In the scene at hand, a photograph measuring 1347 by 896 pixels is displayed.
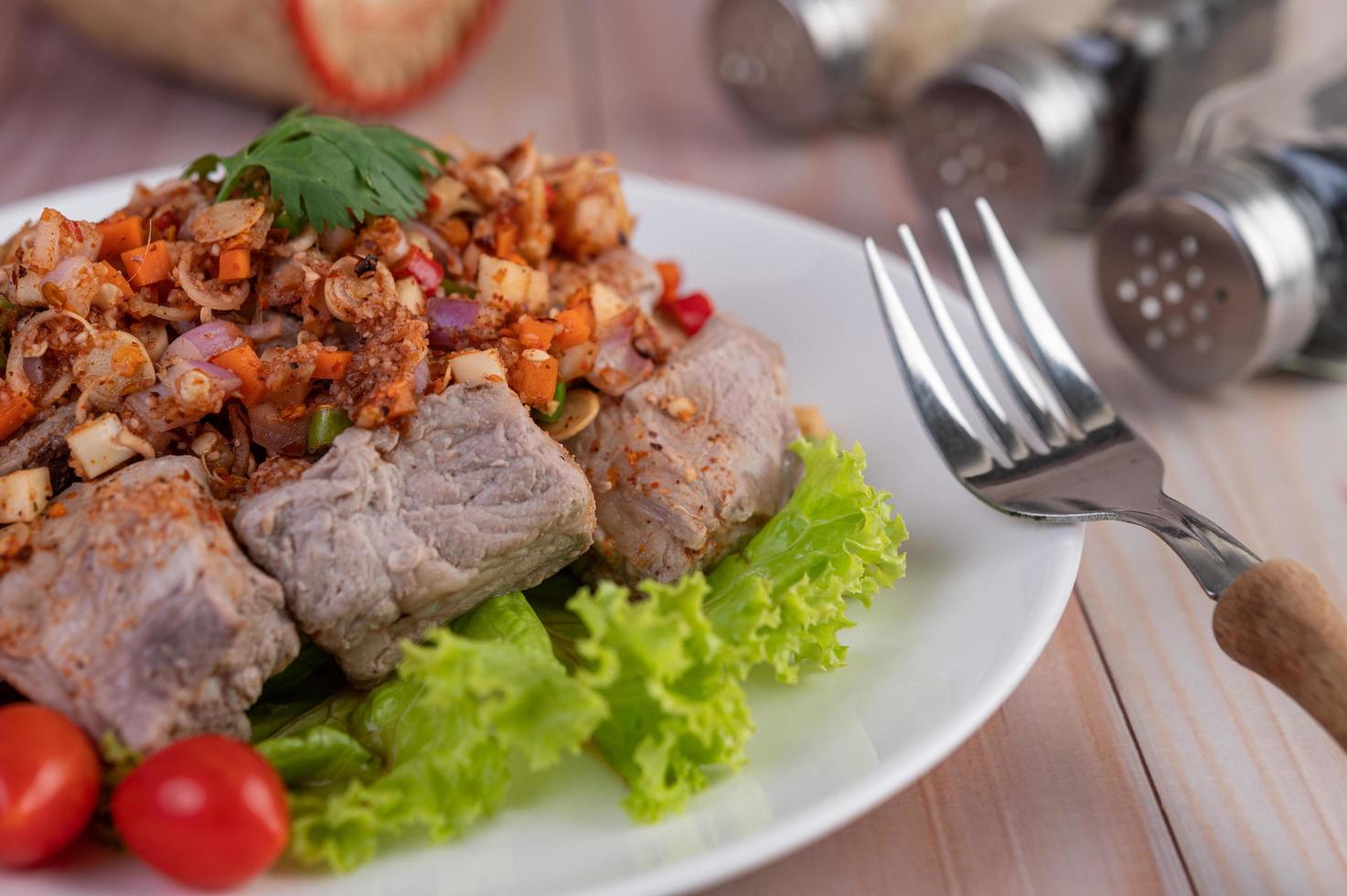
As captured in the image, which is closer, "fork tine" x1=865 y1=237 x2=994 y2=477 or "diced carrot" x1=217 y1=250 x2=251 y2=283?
"diced carrot" x1=217 y1=250 x2=251 y2=283

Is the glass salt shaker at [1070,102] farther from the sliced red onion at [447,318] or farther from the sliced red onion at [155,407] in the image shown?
the sliced red onion at [155,407]

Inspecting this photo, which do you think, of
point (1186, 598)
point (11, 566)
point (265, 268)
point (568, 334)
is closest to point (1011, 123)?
point (1186, 598)

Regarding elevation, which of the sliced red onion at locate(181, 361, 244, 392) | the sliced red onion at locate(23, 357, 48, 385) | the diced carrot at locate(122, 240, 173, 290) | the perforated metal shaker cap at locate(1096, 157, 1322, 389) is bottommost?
the perforated metal shaker cap at locate(1096, 157, 1322, 389)

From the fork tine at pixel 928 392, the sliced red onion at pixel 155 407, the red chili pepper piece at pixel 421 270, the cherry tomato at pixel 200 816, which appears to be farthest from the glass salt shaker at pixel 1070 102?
the cherry tomato at pixel 200 816

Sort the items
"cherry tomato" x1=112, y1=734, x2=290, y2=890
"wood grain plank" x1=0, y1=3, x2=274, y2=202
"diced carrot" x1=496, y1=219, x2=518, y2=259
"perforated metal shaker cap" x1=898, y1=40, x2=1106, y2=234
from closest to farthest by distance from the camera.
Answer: "cherry tomato" x1=112, y1=734, x2=290, y2=890
"diced carrot" x1=496, y1=219, x2=518, y2=259
"perforated metal shaker cap" x1=898, y1=40, x2=1106, y2=234
"wood grain plank" x1=0, y1=3, x2=274, y2=202

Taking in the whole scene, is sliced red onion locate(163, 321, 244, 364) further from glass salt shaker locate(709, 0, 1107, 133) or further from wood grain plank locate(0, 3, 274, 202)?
glass salt shaker locate(709, 0, 1107, 133)

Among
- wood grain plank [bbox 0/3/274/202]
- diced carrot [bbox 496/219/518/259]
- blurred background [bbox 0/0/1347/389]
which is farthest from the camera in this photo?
wood grain plank [bbox 0/3/274/202]

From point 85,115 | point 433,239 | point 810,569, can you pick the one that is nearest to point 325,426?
point 433,239

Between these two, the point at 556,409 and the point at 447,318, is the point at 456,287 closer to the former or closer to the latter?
the point at 447,318

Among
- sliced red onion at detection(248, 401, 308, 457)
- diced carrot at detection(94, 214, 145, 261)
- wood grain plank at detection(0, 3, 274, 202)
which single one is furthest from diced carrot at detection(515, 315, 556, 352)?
wood grain plank at detection(0, 3, 274, 202)
